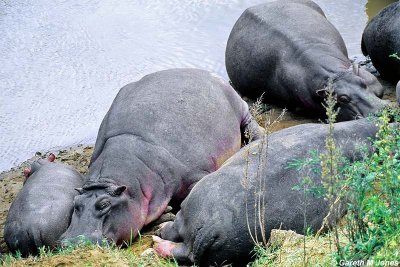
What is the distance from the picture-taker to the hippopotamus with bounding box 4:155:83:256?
6391 millimetres

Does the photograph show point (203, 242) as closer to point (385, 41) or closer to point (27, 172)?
point (27, 172)

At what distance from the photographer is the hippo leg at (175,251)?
572 centimetres

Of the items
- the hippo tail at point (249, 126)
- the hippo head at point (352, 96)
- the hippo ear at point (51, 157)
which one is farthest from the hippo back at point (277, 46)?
the hippo ear at point (51, 157)

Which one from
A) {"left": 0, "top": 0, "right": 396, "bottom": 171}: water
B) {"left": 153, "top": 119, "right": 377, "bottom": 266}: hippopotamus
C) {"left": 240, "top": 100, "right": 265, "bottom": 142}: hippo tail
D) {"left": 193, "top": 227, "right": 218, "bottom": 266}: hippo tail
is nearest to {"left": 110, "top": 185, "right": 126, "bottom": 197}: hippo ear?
{"left": 153, "top": 119, "right": 377, "bottom": 266}: hippopotamus

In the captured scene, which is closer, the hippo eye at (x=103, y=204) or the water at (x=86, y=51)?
the hippo eye at (x=103, y=204)

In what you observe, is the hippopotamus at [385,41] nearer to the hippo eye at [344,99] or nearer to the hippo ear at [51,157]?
the hippo eye at [344,99]

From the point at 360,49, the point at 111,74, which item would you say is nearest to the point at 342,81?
the point at 360,49

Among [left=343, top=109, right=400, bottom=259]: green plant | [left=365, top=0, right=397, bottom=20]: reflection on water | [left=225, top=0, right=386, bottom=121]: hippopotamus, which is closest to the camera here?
[left=343, top=109, right=400, bottom=259]: green plant

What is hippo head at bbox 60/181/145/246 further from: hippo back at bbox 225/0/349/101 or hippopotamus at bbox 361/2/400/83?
hippopotamus at bbox 361/2/400/83

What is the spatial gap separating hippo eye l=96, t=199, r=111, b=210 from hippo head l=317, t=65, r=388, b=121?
2.42 metres

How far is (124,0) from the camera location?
12.0 metres

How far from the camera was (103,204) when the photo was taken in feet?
20.6

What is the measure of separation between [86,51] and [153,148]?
144 inches

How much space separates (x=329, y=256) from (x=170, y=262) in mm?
1534
